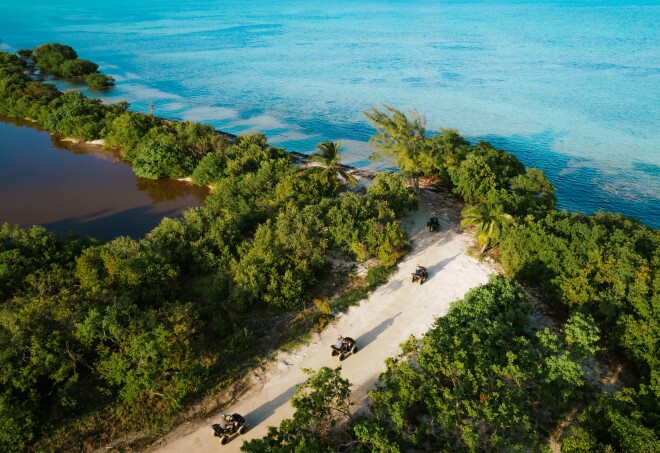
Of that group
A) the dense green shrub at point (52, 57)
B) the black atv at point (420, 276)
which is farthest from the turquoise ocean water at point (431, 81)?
the black atv at point (420, 276)

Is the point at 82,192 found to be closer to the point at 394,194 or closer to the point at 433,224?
the point at 394,194

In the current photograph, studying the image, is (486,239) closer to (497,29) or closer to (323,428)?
(323,428)

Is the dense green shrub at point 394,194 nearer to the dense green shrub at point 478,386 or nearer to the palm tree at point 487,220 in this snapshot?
the palm tree at point 487,220

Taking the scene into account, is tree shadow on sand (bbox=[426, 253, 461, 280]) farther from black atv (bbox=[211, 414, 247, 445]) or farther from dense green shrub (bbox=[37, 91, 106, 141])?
dense green shrub (bbox=[37, 91, 106, 141])

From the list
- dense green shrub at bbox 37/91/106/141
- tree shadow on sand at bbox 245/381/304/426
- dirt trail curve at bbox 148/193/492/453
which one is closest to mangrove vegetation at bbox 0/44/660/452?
dirt trail curve at bbox 148/193/492/453

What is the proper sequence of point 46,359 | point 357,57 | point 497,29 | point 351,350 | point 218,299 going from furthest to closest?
point 497,29
point 357,57
point 218,299
point 351,350
point 46,359

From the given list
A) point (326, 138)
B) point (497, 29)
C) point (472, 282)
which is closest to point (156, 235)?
point (472, 282)
